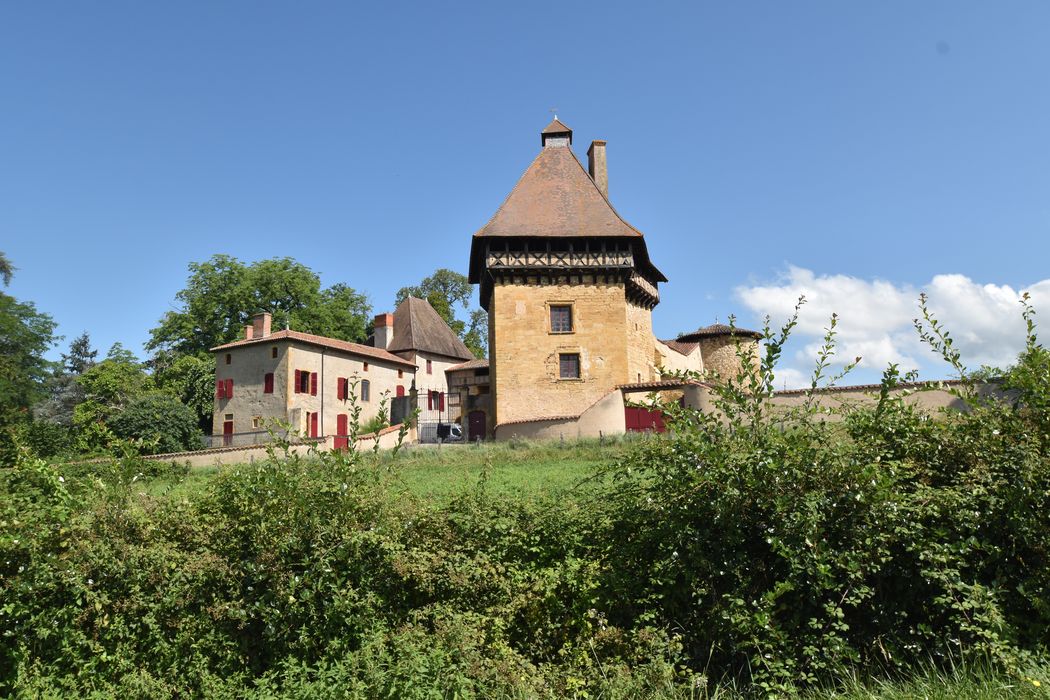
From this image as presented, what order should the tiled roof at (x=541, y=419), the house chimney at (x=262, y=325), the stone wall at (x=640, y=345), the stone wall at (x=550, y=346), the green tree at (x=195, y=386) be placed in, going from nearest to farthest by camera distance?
1. the tiled roof at (x=541, y=419)
2. the stone wall at (x=550, y=346)
3. the stone wall at (x=640, y=345)
4. the house chimney at (x=262, y=325)
5. the green tree at (x=195, y=386)

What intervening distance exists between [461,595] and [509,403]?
2184cm

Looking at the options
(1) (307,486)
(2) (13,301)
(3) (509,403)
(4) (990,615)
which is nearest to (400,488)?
(1) (307,486)

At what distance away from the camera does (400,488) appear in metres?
6.31

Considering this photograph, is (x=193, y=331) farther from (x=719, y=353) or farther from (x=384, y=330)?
(x=719, y=353)

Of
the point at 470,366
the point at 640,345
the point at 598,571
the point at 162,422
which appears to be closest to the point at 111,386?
the point at 162,422

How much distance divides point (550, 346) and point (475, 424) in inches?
Answer: 372

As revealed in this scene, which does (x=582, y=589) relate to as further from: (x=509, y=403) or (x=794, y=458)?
(x=509, y=403)

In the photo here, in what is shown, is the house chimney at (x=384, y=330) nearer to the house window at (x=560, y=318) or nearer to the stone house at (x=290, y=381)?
the stone house at (x=290, y=381)

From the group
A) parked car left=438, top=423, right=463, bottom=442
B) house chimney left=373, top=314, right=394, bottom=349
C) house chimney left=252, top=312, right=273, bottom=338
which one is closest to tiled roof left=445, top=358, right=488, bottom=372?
house chimney left=373, top=314, right=394, bottom=349

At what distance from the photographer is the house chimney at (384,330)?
42906 mm

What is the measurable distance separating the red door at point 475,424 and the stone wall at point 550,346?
7745 mm

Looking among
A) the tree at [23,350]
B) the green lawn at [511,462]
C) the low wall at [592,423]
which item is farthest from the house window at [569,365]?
the tree at [23,350]

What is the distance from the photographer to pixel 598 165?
32.6 meters

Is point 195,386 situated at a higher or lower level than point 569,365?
higher
